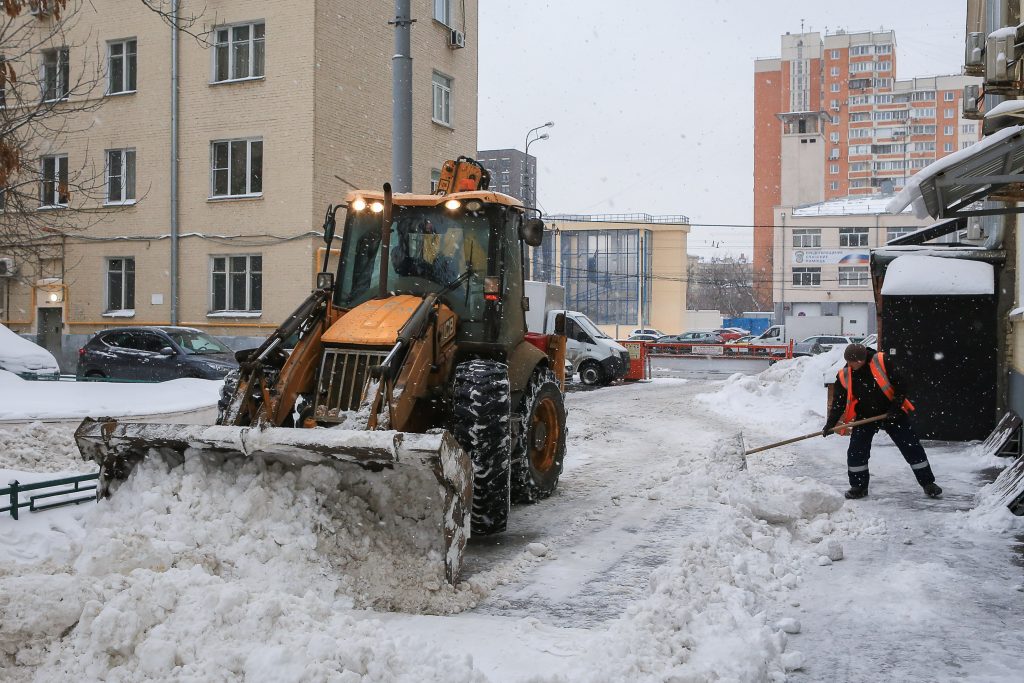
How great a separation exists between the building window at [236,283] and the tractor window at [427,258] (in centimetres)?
1457

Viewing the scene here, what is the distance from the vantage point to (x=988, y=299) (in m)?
12.6

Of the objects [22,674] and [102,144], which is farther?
[102,144]

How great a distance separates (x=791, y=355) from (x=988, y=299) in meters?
18.7

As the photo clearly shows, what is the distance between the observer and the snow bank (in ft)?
33.8

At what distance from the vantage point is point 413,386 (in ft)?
21.9

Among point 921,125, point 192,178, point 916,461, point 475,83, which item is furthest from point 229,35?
point 921,125

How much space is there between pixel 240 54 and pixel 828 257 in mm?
56017

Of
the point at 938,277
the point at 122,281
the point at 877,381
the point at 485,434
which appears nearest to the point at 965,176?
the point at 877,381

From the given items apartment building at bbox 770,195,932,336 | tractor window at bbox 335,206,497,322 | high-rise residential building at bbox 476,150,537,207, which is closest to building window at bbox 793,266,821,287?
apartment building at bbox 770,195,932,336

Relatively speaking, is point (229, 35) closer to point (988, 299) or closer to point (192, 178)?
point (192, 178)

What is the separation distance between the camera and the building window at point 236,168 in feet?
71.8

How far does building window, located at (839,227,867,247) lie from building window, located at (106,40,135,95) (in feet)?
185

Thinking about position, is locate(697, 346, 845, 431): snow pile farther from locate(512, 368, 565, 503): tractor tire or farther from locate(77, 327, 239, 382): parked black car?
locate(77, 327, 239, 382): parked black car

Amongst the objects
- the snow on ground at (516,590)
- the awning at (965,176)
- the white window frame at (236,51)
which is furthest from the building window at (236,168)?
the awning at (965,176)
